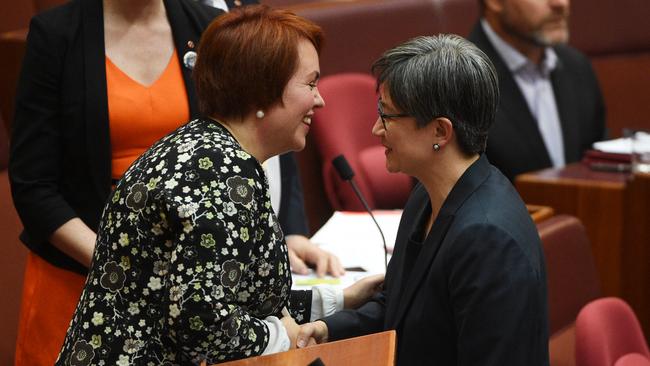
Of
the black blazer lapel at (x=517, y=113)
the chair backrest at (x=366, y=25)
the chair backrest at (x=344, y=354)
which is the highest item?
the chair backrest at (x=366, y=25)

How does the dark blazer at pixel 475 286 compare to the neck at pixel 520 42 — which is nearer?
the dark blazer at pixel 475 286

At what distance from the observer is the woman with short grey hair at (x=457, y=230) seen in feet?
5.11

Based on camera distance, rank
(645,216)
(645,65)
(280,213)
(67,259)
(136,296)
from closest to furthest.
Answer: (136,296) < (67,259) < (280,213) < (645,216) < (645,65)

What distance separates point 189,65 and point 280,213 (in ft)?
1.43

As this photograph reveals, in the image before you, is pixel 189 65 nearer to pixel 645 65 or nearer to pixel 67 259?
pixel 67 259

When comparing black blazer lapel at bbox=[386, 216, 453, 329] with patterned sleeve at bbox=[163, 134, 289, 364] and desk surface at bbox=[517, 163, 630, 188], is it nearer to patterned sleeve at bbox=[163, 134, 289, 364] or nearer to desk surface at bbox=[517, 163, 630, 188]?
patterned sleeve at bbox=[163, 134, 289, 364]

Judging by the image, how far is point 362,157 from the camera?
3.57m

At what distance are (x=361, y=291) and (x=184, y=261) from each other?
0.55 m

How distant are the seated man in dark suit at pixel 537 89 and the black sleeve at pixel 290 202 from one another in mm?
1310

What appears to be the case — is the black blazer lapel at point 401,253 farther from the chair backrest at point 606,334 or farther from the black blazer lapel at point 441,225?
the chair backrest at point 606,334

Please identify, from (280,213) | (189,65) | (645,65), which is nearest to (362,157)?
(280,213)

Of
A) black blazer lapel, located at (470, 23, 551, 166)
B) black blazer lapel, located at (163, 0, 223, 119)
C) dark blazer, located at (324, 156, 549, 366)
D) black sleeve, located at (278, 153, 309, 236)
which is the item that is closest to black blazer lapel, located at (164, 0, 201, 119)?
black blazer lapel, located at (163, 0, 223, 119)

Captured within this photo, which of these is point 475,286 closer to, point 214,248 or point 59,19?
point 214,248

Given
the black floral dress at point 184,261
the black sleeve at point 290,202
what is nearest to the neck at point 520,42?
the black sleeve at point 290,202
